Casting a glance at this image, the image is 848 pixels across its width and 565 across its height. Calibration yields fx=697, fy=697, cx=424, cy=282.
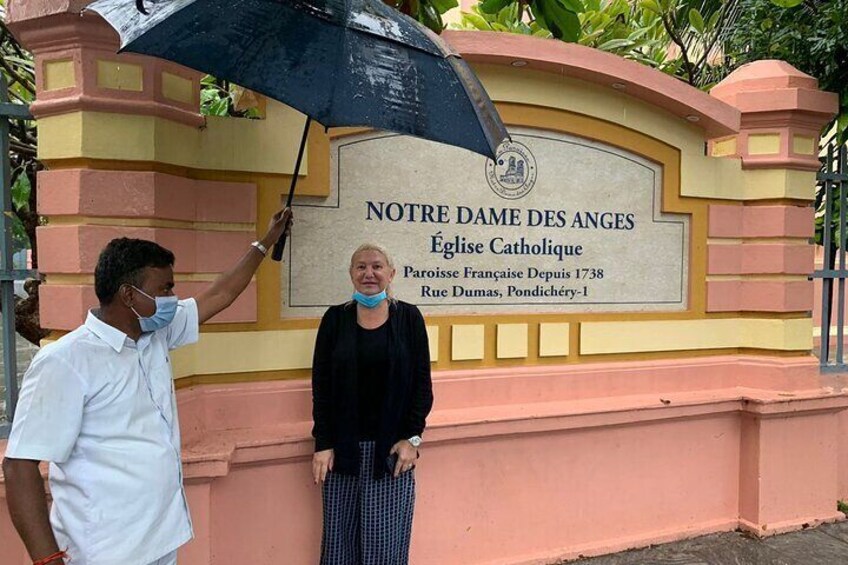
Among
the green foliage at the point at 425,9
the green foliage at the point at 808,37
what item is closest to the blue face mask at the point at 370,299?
the green foliage at the point at 425,9

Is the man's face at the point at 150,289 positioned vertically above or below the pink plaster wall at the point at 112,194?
below

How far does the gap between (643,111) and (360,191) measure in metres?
1.65

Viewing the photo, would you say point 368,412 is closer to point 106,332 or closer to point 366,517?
point 366,517

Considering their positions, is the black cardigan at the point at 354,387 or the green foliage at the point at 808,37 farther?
the green foliage at the point at 808,37

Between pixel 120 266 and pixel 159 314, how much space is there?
17 centimetres

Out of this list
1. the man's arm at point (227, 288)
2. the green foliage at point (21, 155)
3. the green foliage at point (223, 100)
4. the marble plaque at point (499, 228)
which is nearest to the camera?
the man's arm at point (227, 288)

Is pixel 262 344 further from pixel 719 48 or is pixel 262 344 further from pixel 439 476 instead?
pixel 719 48

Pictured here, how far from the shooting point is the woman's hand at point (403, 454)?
9.06ft

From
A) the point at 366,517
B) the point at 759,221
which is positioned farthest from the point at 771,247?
the point at 366,517

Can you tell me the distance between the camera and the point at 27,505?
168cm

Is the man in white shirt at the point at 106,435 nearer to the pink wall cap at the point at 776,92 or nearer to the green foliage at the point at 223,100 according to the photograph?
the green foliage at the point at 223,100

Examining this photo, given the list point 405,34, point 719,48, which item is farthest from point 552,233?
point 719,48

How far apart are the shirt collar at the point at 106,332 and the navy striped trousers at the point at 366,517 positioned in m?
1.16

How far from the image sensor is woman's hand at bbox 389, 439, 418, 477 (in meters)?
2.76
